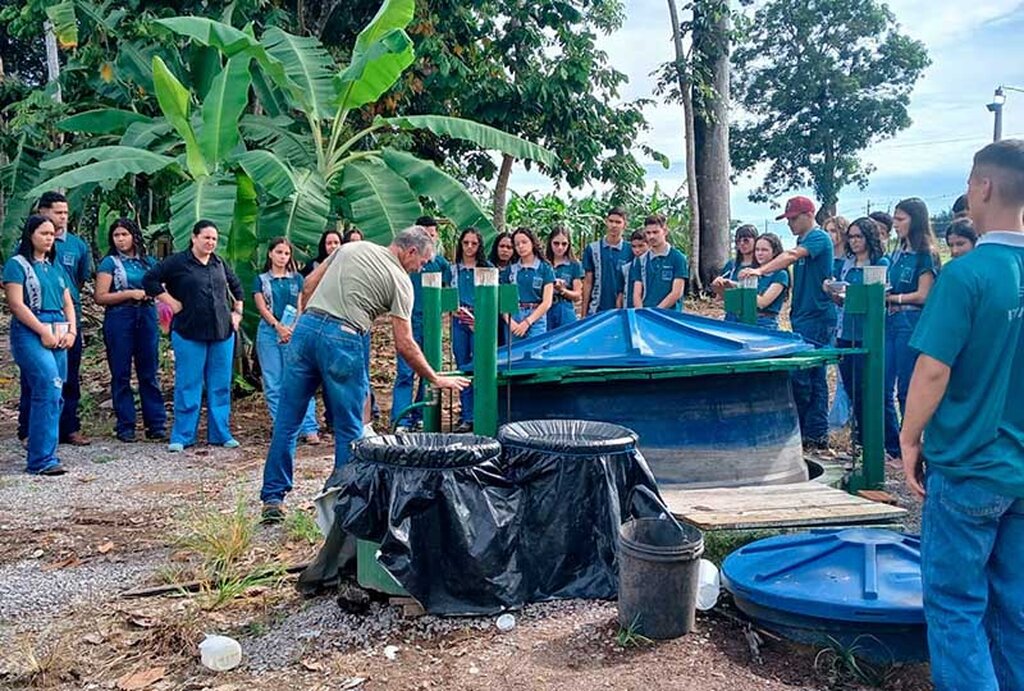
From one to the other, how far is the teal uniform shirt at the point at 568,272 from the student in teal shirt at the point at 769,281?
162 centimetres

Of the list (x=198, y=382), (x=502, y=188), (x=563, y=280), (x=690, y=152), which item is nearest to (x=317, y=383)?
(x=198, y=382)

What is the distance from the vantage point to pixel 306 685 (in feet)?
12.0

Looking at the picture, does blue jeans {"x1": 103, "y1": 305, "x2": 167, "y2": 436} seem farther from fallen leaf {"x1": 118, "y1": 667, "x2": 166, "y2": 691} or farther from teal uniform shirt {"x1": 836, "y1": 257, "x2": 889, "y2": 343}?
teal uniform shirt {"x1": 836, "y1": 257, "x2": 889, "y2": 343}

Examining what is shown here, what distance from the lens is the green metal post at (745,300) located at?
7262mm

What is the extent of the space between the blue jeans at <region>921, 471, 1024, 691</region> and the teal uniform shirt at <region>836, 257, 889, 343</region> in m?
3.19

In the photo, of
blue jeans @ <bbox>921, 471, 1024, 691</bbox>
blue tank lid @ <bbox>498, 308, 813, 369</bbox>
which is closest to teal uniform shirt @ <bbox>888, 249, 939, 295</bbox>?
blue tank lid @ <bbox>498, 308, 813, 369</bbox>

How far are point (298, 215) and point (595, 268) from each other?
2736mm

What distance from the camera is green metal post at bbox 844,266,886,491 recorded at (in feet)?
19.1

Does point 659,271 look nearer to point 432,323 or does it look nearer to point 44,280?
point 432,323

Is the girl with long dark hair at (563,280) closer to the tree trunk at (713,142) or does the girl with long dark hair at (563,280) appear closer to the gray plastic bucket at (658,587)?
the gray plastic bucket at (658,587)

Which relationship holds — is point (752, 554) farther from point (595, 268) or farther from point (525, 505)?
point (595, 268)

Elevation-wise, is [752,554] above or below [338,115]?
below

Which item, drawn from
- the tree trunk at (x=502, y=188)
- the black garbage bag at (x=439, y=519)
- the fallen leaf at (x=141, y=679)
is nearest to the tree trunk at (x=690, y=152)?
the tree trunk at (x=502, y=188)

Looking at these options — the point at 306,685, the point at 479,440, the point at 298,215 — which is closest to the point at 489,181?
the point at 298,215
